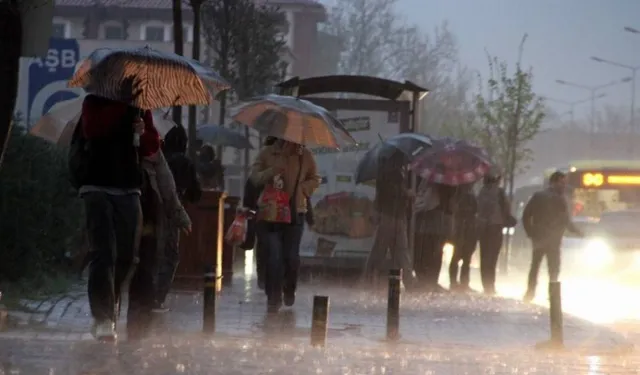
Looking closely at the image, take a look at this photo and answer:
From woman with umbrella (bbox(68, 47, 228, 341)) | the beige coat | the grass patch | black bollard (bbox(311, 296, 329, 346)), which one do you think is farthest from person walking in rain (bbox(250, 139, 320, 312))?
woman with umbrella (bbox(68, 47, 228, 341))

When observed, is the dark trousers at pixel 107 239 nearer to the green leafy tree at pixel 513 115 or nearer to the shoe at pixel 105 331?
the shoe at pixel 105 331

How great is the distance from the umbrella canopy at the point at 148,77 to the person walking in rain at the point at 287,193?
2307 mm

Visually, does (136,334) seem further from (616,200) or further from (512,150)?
(512,150)

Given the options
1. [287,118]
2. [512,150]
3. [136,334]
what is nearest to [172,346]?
[136,334]

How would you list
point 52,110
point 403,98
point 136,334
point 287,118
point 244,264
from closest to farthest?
point 136,334 → point 287,118 → point 52,110 → point 403,98 → point 244,264

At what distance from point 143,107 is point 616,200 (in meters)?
24.3

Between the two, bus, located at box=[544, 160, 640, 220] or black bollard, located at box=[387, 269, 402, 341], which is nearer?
Result: black bollard, located at box=[387, 269, 402, 341]

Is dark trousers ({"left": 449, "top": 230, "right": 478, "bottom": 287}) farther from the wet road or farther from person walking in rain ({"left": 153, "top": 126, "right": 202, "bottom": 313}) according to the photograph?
the wet road

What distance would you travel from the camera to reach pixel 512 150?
36.4 metres

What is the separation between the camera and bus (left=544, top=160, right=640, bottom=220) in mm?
32250

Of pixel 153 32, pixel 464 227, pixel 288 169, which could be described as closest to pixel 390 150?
pixel 464 227

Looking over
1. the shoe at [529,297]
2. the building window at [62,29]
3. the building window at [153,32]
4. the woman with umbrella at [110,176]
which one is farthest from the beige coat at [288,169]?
the building window at [62,29]

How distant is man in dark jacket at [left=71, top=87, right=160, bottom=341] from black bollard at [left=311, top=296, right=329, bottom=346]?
6.38ft

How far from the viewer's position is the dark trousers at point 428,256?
19.1 m
